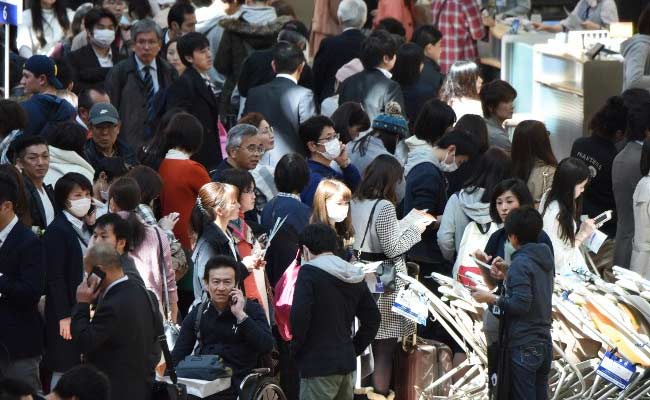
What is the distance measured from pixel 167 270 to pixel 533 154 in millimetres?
2806

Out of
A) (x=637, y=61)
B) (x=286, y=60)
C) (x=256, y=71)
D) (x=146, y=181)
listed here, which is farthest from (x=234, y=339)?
(x=637, y=61)

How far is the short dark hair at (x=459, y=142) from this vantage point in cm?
1005

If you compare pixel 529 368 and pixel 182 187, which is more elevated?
pixel 182 187

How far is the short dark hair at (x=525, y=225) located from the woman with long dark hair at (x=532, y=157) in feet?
6.05

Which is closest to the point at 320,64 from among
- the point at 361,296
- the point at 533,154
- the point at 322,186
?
the point at 533,154

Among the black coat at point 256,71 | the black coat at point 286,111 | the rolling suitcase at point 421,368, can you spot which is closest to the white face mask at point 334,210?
the rolling suitcase at point 421,368

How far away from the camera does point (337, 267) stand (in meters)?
8.03

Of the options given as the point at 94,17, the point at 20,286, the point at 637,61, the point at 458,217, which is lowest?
the point at 458,217

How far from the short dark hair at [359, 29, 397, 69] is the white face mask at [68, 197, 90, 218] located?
3.83 meters

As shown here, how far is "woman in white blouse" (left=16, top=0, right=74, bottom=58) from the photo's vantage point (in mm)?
13633

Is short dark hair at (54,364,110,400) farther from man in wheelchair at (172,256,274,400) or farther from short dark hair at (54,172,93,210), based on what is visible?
short dark hair at (54,172,93,210)

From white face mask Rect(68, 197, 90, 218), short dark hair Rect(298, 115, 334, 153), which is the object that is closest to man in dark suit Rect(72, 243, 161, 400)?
white face mask Rect(68, 197, 90, 218)

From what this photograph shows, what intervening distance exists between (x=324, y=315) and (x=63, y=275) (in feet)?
4.38

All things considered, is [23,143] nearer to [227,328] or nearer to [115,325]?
[227,328]
